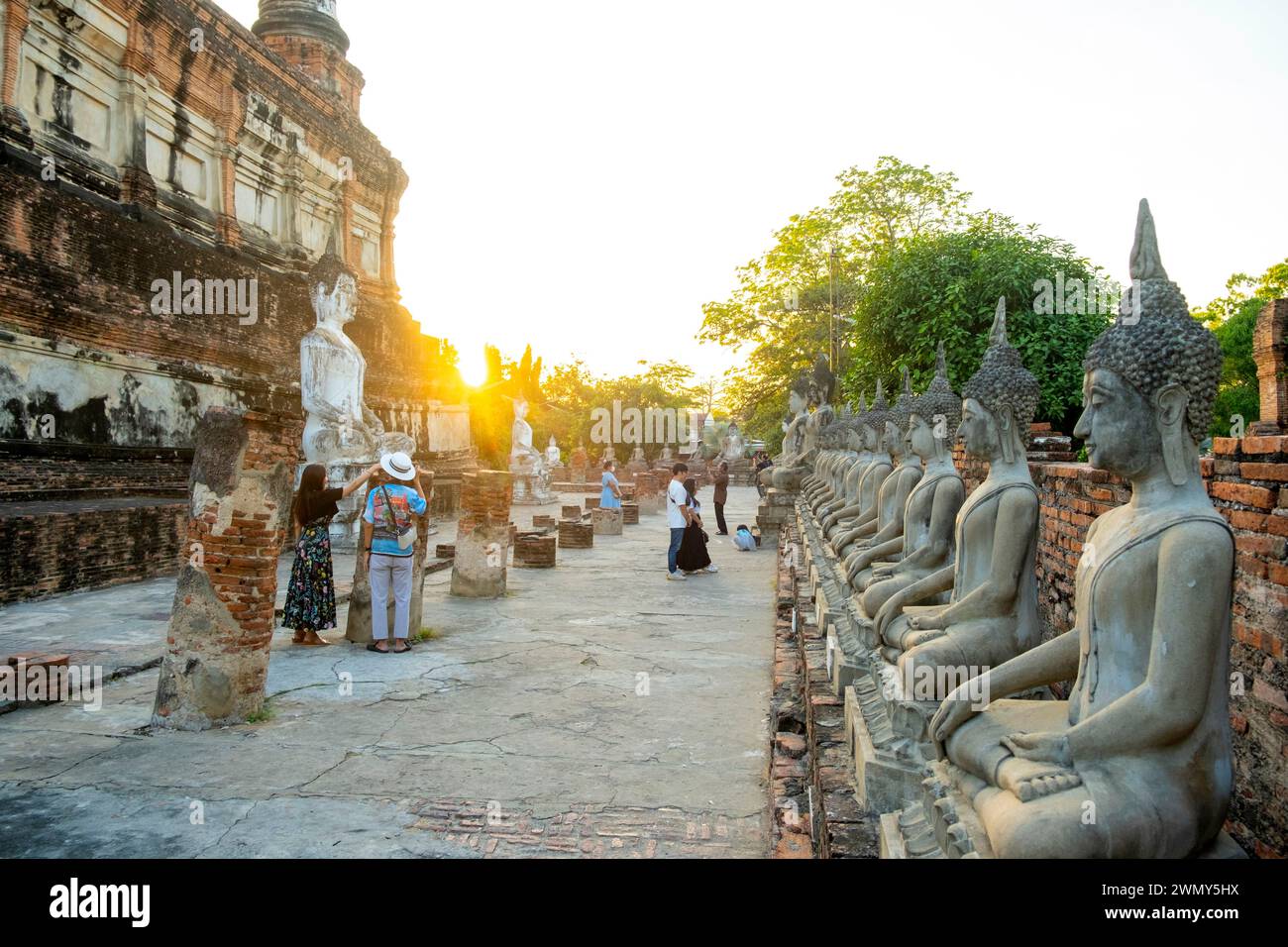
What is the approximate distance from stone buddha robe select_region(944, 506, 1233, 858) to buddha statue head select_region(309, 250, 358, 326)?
572 inches

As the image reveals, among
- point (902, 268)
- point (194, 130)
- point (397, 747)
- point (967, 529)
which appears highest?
point (194, 130)

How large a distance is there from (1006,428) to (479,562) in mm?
7080

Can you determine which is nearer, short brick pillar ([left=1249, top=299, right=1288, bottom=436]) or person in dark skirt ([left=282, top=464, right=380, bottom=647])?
person in dark skirt ([left=282, top=464, right=380, bottom=647])

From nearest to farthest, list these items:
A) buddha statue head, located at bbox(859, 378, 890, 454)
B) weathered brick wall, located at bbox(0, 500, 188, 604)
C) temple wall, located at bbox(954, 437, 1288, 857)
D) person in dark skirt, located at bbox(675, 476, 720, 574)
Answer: temple wall, located at bbox(954, 437, 1288, 857) < buddha statue head, located at bbox(859, 378, 890, 454) < weathered brick wall, located at bbox(0, 500, 188, 604) < person in dark skirt, located at bbox(675, 476, 720, 574)

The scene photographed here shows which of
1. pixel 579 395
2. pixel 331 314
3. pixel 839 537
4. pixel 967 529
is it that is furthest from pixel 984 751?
pixel 579 395

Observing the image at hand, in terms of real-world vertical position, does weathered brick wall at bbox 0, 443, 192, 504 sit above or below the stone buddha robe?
above

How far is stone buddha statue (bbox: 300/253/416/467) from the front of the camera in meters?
14.3

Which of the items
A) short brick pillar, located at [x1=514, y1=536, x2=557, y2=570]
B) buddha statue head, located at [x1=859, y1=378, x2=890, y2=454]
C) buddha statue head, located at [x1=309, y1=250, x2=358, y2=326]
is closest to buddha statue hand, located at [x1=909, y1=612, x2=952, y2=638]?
buddha statue head, located at [x1=859, y1=378, x2=890, y2=454]

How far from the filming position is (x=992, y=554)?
3.24 m

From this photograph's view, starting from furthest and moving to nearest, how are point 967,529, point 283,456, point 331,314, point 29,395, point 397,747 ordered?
1. point 331,314
2. point 29,395
3. point 283,456
4. point 397,747
5. point 967,529

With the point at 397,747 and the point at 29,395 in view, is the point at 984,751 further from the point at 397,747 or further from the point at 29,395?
the point at 29,395

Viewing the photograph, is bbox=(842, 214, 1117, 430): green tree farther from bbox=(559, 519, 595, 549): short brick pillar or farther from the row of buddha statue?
the row of buddha statue
